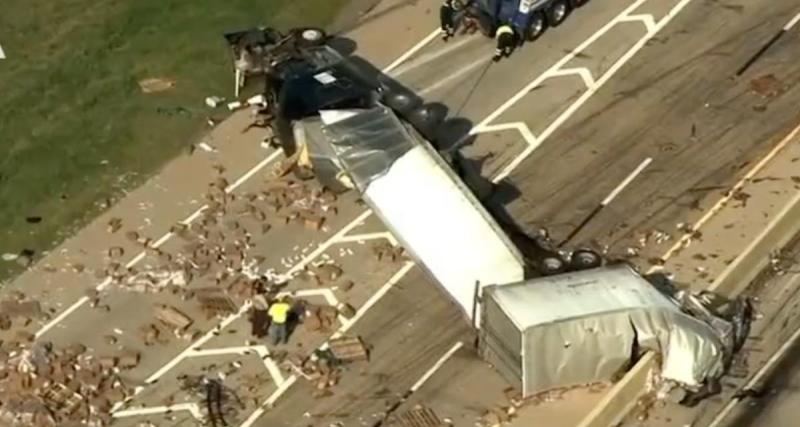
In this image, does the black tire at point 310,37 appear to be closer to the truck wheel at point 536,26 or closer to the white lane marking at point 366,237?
the truck wheel at point 536,26

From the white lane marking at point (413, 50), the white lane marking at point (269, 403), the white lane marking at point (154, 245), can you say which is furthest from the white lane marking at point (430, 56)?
the white lane marking at point (269, 403)

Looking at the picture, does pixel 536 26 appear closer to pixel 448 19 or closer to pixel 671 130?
pixel 448 19

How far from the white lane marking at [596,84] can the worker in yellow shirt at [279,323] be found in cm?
621

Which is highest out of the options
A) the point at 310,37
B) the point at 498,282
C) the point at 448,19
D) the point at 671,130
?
the point at 448,19

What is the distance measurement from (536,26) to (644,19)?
295 cm

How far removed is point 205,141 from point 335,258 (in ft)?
16.3

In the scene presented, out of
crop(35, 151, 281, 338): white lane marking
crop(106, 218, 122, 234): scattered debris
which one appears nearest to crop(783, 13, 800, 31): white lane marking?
crop(35, 151, 281, 338): white lane marking

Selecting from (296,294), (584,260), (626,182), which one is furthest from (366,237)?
(626,182)

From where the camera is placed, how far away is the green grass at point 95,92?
101 feet

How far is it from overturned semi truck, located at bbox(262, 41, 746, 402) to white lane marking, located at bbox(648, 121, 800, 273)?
5.14 feet

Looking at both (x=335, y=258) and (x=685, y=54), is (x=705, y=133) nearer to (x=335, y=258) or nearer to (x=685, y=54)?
(x=685, y=54)

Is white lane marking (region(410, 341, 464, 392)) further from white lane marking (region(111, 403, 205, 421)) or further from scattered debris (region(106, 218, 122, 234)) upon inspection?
scattered debris (region(106, 218, 122, 234))

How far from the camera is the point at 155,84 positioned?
3359 cm

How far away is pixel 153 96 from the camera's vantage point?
3328 centimetres
